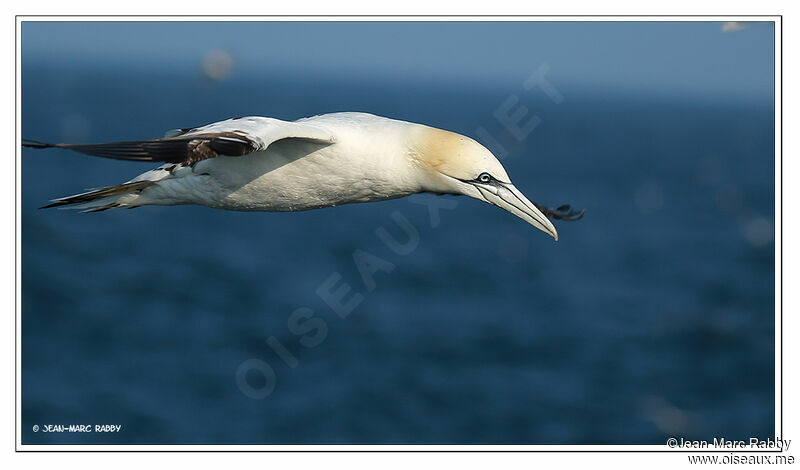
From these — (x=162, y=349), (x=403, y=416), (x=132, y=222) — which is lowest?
(x=403, y=416)

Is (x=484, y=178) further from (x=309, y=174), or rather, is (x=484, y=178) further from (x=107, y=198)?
(x=107, y=198)

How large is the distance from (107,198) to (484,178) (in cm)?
340

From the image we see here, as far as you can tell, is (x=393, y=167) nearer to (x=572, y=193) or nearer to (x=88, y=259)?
(x=88, y=259)

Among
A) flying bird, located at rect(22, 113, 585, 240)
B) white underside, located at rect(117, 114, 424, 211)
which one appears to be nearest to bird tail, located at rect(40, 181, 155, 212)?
white underside, located at rect(117, 114, 424, 211)

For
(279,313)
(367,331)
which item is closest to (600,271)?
(367,331)

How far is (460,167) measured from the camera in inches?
315

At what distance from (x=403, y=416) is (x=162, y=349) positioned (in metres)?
10.3

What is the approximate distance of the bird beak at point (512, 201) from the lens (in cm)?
812

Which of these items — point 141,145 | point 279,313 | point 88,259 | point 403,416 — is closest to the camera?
point 141,145

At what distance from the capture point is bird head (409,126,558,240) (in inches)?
315

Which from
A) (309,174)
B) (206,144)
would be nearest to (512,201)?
(309,174)

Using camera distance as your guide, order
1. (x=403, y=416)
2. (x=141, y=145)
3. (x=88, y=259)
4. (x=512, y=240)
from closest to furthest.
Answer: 1. (x=141, y=145)
2. (x=403, y=416)
3. (x=88, y=259)
4. (x=512, y=240)

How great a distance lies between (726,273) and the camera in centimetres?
5084

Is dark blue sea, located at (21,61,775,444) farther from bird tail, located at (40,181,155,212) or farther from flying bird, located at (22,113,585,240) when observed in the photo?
flying bird, located at (22,113,585,240)
